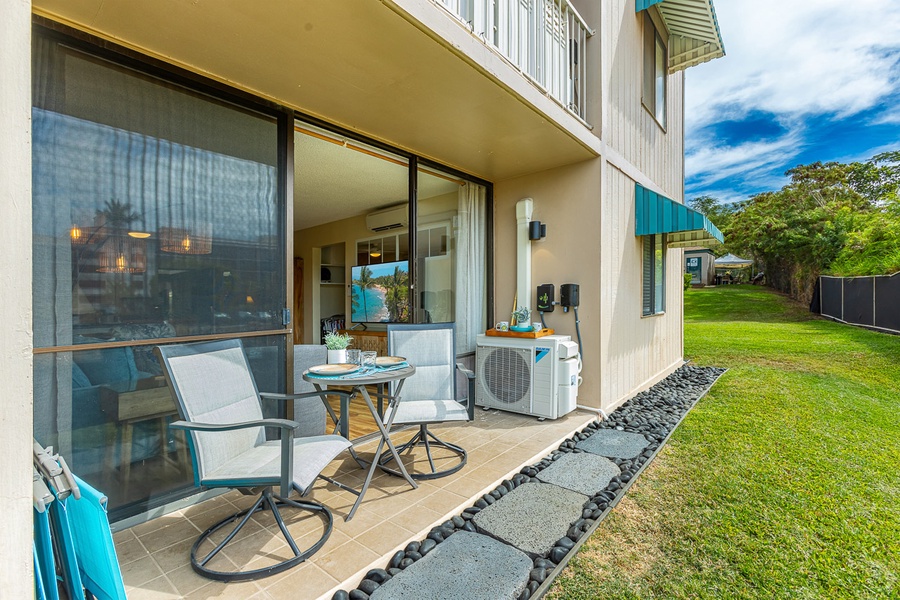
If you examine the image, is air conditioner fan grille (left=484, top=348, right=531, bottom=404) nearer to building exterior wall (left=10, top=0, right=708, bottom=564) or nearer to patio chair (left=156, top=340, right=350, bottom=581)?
building exterior wall (left=10, top=0, right=708, bottom=564)

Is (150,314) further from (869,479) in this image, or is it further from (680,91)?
(680,91)

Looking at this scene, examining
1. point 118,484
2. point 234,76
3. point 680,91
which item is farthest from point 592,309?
point 680,91

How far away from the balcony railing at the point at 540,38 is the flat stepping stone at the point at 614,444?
3214mm

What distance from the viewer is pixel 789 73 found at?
19828 millimetres

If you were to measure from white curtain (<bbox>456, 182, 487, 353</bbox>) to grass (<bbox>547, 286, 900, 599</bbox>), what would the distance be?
8.02ft

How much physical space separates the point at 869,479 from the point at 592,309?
250cm

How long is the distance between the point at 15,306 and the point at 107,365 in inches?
60.8

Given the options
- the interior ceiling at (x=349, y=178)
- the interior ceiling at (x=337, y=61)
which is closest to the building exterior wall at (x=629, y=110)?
the interior ceiling at (x=337, y=61)

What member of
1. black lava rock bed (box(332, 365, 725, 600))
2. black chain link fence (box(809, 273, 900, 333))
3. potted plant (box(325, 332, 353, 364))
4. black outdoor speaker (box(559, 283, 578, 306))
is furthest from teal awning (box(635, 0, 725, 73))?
black chain link fence (box(809, 273, 900, 333))

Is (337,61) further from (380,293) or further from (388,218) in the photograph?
(380,293)

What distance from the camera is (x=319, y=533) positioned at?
225 cm

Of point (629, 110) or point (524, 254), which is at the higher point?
point (629, 110)

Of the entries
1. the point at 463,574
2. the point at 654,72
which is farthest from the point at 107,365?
the point at 654,72

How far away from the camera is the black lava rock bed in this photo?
197 centimetres
